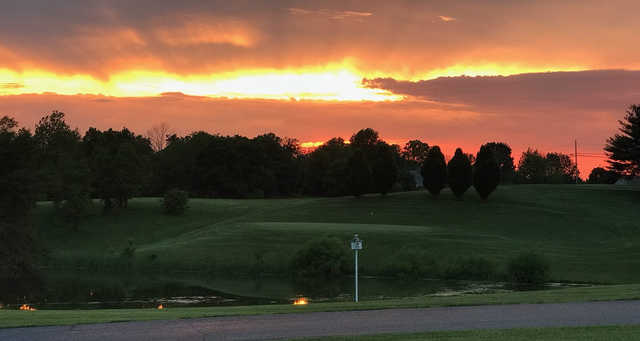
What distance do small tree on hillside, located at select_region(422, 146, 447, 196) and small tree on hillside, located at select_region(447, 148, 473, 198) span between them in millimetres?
1604

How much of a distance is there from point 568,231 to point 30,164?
54321 millimetres

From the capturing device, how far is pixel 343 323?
18.5m

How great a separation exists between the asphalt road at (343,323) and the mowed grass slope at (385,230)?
2781 centimetres

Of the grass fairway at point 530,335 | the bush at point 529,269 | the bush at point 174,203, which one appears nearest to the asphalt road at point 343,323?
the grass fairway at point 530,335

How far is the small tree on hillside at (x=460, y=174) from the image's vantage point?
88438mm

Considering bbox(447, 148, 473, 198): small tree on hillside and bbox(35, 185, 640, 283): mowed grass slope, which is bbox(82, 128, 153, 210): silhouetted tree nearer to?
bbox(35, 185, 640, 283): mowed grass slope

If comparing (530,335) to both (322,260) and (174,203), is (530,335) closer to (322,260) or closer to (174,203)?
(322,260)

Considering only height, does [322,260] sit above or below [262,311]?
below

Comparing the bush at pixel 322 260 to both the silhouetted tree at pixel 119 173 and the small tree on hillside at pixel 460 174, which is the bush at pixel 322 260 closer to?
the small tree on hillside at pixel 460 174

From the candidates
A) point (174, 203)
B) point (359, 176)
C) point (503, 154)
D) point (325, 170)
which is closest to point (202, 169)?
point (325, 170)

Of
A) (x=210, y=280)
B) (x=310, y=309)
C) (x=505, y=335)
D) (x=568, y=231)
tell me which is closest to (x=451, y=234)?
(x=568, y=231)

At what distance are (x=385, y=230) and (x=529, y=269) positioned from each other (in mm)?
19140

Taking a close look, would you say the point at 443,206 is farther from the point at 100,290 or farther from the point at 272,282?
the point at 100,290

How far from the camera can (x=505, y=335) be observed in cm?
1598
